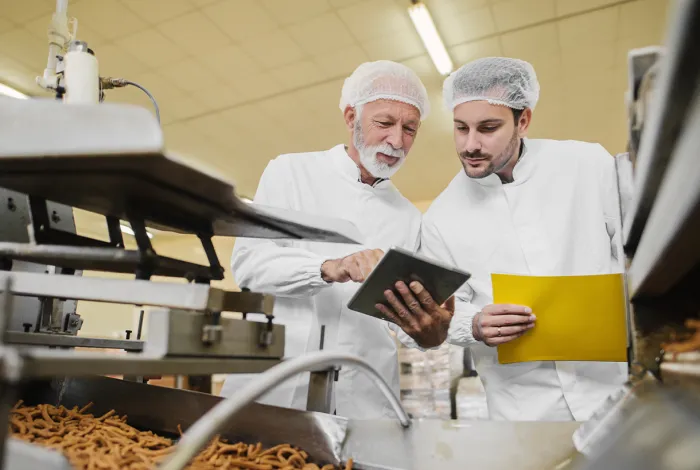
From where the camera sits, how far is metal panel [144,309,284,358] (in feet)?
2.29

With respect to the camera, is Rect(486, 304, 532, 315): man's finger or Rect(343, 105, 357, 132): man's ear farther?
Rect(343, 105, 357, 132): man's ear

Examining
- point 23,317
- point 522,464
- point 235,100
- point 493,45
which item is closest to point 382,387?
point 522,464

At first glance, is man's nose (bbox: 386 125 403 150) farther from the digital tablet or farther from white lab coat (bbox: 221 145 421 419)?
the digital tablet

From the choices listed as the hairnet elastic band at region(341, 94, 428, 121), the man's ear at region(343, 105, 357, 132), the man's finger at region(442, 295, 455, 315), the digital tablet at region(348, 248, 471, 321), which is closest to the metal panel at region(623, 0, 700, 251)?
the digital tablet at region(348, 248, 471, 321)

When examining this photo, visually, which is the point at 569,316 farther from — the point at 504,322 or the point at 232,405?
the point at 232,405

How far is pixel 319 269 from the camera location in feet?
5.00

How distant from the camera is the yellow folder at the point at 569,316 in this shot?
1.17m

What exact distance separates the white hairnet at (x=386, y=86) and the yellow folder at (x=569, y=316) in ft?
2.70

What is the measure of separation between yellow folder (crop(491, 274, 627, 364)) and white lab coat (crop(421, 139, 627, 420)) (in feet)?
0.59

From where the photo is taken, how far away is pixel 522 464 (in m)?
0.89

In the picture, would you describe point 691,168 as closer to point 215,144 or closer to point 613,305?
point 613,305

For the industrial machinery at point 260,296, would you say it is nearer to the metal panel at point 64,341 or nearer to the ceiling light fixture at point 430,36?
the metal panel at point 64,341

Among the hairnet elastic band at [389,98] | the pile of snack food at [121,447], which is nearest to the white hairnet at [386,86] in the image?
the hairnet elastic band at [389,98]

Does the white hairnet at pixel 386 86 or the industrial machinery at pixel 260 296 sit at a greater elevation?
the white hairnet at pixel 386 86
